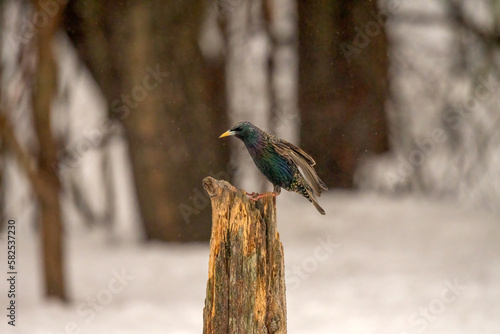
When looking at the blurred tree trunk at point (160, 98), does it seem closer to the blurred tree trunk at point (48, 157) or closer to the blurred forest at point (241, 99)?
the blurred forest at point (241, 99)

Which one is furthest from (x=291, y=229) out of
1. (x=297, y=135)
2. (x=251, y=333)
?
(x=251, y=333)

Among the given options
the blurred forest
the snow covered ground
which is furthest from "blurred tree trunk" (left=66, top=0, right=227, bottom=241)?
the snow covered ground

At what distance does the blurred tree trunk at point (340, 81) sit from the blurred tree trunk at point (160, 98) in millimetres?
1318

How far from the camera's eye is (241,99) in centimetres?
797

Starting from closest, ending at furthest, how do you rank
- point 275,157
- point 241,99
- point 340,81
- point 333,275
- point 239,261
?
point 239,261, point 275,157, point 333,275, point 241,99, point 340,81

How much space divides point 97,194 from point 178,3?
2.73 metres

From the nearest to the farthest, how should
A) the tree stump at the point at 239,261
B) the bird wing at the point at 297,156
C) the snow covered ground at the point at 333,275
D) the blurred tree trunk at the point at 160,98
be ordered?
1. the tree stump at the point at 239,261
2. the bird wing at the point at 297,156
3. the snow covered ground at the point at 333,275
4. the blurred tree trunk at the point at 160,98

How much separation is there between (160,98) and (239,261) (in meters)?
4.31

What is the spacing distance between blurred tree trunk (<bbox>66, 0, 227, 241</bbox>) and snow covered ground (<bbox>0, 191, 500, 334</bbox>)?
1.60ft

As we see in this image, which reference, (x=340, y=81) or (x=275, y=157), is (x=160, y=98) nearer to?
(x=340, y=81)

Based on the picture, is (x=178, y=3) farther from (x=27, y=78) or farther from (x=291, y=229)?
(x=291, y=229)

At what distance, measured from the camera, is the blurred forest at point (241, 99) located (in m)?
7.36

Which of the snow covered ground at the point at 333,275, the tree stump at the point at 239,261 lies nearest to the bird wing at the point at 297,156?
the tree stump at the point at 239,261

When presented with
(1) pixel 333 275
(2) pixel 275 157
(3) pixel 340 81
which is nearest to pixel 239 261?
(2) pixel 275 157
